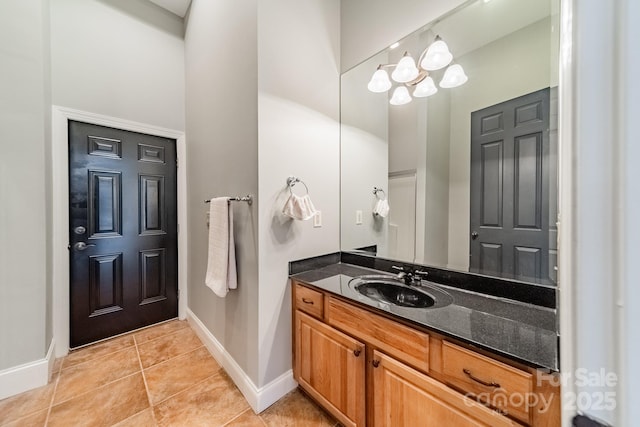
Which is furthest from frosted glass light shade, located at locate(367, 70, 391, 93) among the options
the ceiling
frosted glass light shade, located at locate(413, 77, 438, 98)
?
the ceiling

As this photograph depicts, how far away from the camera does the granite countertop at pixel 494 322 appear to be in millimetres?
776

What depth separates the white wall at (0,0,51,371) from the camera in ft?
5.19

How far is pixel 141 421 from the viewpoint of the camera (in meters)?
1.41

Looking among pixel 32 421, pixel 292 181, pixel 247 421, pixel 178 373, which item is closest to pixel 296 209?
pixel 292 181

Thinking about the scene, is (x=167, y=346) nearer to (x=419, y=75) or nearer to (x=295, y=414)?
(x=295, y=414)

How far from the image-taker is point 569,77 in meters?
0.33

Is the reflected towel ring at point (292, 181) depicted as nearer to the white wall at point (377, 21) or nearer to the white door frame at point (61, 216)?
the white wall at point (377, 21)

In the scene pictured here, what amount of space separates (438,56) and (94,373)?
319 cm

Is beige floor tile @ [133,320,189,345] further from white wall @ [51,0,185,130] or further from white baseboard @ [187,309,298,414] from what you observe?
white wall @ [51,0,185,130]

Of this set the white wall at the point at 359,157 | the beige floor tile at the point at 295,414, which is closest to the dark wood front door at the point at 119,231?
the beige floor tile at the point at 295,414

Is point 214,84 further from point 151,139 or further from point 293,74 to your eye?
point 151,139

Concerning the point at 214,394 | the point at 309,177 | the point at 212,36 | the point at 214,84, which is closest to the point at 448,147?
the point at 309,177

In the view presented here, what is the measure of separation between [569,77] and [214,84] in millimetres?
2196

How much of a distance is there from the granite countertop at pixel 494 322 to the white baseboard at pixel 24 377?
2.07 metres
